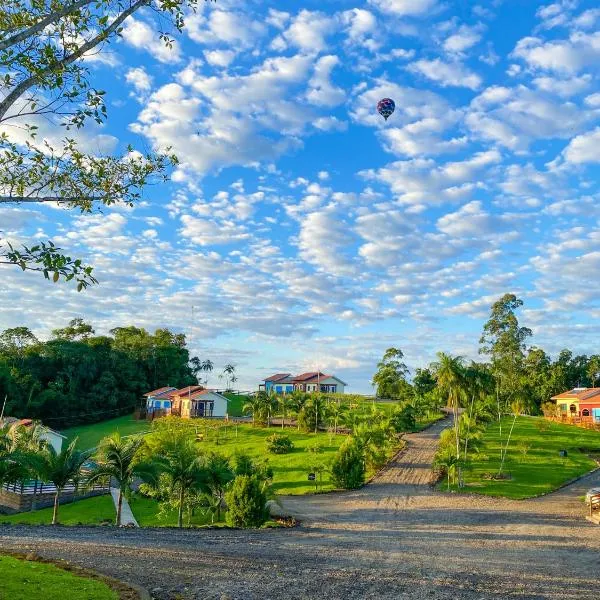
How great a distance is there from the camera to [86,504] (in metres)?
39.5

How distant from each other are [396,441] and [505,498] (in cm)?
1950

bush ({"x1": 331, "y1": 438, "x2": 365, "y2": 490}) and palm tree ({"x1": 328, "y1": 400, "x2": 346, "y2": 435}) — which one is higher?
palm tree ({"x1": 328, "y1": 400, "x2": 346, "y2": 435})

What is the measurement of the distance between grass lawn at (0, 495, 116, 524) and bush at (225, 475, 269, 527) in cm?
952

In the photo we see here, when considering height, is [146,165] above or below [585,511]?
above

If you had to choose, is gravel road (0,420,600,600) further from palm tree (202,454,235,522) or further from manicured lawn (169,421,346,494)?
manicured lawn (169,421,346,494)

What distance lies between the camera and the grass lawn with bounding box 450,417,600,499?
133 feet

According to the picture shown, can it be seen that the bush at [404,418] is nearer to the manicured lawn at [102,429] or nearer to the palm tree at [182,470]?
the palm tree at [182,470]

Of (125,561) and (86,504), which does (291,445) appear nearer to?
(86,504)

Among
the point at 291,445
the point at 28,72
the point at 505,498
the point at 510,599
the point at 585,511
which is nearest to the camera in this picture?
the point at 28,72

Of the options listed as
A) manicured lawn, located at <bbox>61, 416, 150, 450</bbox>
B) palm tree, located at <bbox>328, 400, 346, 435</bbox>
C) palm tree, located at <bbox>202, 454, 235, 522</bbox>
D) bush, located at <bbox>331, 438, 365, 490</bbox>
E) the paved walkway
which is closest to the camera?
palm tree, located at <bbox>202, 454, 235, 522</bbox>

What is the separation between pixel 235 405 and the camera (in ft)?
329

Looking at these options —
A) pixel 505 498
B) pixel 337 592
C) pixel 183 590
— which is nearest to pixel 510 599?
pixel 337 592

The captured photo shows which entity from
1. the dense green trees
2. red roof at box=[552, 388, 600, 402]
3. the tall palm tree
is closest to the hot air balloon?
the tall palm tree

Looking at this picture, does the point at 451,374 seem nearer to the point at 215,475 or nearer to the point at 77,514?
the point at 215,475
